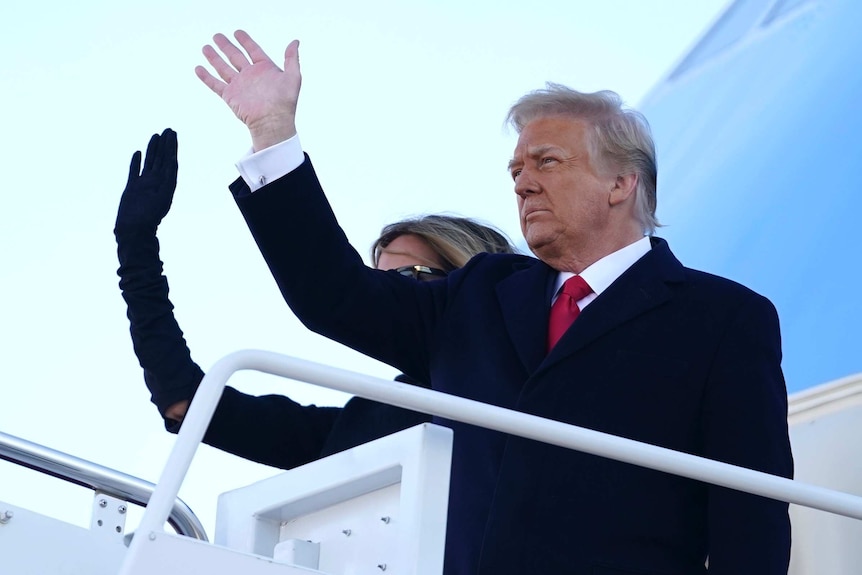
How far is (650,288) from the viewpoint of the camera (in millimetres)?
2705

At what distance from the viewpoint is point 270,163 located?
2570mm

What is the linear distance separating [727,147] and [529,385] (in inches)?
177

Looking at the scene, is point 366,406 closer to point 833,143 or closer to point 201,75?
point 201,75

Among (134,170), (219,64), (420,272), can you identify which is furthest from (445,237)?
(219,64)

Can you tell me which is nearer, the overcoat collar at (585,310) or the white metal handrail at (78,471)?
the overcoat collar at (585,310)

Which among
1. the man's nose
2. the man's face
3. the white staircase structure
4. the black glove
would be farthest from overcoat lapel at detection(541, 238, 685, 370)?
the black glove

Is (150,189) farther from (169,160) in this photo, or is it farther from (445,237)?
(445,237)

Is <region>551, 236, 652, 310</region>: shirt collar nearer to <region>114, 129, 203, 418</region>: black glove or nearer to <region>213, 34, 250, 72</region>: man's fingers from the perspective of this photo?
<region>213, 34, 250, 72</region>: man's fingers

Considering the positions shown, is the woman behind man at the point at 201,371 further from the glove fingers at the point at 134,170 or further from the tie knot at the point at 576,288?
the tie knot at the point at 576,288

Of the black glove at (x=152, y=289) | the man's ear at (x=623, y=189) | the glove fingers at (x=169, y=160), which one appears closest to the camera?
the man's ear at (x=623, y=189)

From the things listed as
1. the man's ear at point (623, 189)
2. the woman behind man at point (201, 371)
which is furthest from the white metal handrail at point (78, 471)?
the man's ear at point (623, 189)

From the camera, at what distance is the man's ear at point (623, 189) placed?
2.96 metres

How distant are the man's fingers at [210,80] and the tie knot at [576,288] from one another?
74 cm

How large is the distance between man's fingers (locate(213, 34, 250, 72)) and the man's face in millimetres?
610
